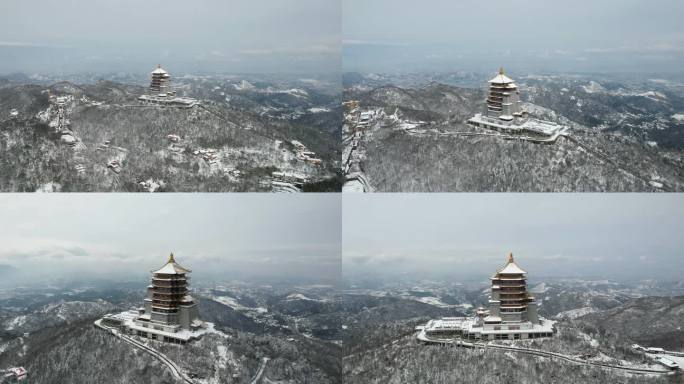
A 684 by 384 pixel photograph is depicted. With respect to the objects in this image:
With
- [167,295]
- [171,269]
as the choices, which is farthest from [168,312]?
[171,269]

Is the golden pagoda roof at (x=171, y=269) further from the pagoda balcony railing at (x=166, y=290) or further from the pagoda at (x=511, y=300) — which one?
the pagoda at (x=511, y=300)

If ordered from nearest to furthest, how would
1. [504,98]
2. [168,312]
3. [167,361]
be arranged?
[167,361] < [168,312] < [504,98]

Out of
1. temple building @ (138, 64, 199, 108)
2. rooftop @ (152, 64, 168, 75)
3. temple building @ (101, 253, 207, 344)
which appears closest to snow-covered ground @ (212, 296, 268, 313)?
temple building @ (101, 253, 207, 344)

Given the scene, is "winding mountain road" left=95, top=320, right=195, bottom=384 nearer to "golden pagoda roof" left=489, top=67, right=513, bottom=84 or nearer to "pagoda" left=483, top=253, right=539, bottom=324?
"pagoda" left=483, top=253, right=539, bottom=324

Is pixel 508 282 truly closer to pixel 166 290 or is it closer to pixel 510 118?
pixel 510 118

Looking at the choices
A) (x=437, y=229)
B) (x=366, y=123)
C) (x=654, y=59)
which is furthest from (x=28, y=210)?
(x=654, y=59)

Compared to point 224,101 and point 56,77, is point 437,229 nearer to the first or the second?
point 224,101
